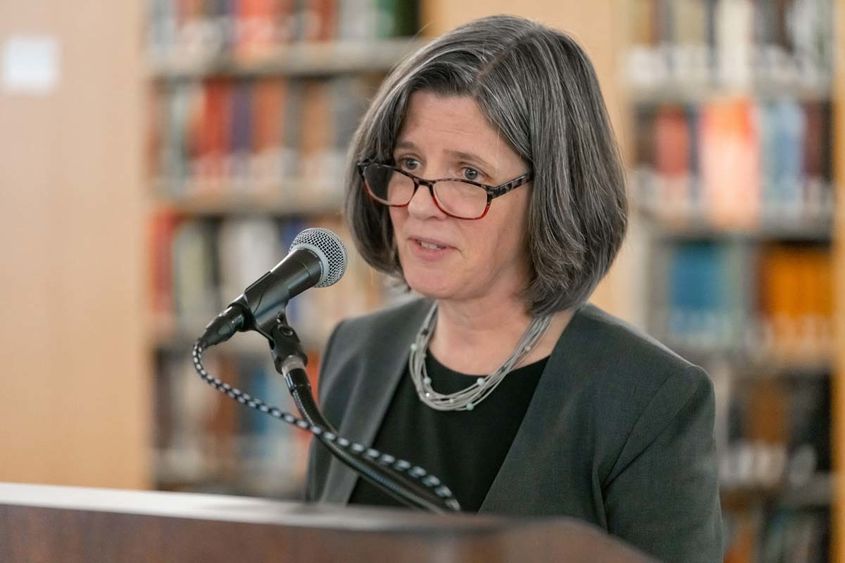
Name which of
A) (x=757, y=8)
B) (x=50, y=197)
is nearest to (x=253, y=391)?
(x=50, y=197)

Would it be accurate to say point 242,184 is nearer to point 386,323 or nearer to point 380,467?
point 386,323

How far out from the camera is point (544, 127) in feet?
4.99

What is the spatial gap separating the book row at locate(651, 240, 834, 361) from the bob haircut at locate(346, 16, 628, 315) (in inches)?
74.3

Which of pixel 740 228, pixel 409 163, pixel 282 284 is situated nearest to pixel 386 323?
pixel 409 163

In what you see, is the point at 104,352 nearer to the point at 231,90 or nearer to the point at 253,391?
the point at 253,391

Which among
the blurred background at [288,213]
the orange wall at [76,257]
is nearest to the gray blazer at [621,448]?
the blurred background at [288,213]

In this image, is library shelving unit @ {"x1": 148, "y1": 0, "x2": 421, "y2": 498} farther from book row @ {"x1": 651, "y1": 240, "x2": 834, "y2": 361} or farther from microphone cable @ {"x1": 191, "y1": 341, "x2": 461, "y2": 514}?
microphone cable @ {"x1": 191, "y1": 341, "x2": 461, "y2": 514}

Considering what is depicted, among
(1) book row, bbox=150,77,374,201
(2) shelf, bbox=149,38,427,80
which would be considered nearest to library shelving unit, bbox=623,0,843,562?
(2) shelf, bbox=149,38,427,80

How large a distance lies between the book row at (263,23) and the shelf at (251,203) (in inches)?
17.9

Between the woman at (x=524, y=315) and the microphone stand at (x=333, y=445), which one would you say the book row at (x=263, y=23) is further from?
the microphone stand at (x=333, y=445)

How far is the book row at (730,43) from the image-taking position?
3.33 meters

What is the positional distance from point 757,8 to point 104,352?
2376 millimetres

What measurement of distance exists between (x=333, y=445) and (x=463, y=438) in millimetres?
526

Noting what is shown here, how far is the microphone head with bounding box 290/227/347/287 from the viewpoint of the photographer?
130 cm
